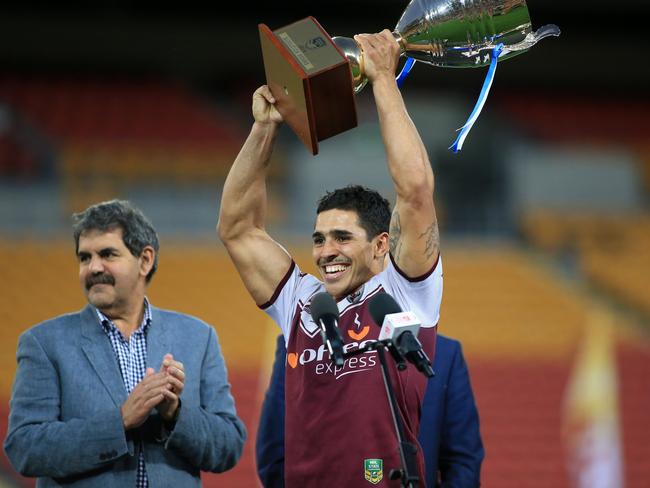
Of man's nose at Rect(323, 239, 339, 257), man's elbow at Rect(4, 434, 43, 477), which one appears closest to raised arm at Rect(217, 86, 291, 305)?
man's nose at Rect(323, 239, 339, 257)

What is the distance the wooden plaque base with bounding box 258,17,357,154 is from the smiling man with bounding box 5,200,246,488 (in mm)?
646

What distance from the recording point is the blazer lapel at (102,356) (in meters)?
2.48

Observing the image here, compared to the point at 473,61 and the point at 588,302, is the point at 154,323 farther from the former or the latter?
the point at 588,302

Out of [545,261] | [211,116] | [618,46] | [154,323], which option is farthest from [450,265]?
[154,323]

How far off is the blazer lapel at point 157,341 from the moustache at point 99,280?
0.56ft

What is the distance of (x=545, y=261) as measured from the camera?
10.6m

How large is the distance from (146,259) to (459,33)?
1026 millimetres

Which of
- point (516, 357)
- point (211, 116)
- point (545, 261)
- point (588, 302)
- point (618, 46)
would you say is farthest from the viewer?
point (618, 46)

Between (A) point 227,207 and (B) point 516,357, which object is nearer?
(A) point 227,207

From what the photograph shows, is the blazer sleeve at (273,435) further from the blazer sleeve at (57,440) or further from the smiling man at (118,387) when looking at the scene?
the blazer sleeve at (57,440)

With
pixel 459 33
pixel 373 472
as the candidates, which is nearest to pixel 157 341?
pixel 373 472

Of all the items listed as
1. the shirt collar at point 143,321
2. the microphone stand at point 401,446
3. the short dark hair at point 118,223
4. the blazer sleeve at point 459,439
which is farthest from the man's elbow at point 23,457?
the blazer sleeve at point 459,439

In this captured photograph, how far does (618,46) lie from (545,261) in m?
4.00

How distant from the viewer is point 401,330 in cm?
192
